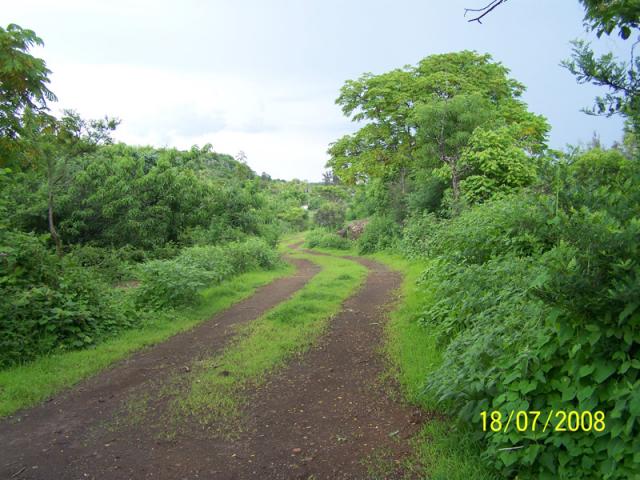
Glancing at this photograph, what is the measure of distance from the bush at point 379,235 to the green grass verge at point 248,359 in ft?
40.4

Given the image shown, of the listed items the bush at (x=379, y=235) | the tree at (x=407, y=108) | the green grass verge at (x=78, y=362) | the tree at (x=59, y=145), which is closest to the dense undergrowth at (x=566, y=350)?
the green grass verge at (x=78, y=362)

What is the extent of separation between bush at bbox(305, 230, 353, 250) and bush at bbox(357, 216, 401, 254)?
2868mm

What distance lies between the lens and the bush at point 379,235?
22188 millimetres

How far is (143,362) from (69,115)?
31.7 ft

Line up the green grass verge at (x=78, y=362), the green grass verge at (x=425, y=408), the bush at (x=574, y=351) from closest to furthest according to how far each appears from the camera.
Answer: the bush at (x=574, y=351) < the green grass verge at (x=425, y=408) < the green grass verge at (x=78, y=362)

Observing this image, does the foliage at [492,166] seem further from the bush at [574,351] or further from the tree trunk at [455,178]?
the bush at [574,351]

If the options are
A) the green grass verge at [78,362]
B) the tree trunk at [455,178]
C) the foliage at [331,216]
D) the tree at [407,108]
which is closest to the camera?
the green grass verge at [78,362]

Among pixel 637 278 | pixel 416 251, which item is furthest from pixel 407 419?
pixel 416 251

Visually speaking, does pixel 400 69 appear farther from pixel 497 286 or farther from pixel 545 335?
pixel 545 335

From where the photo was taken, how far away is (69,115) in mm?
12852

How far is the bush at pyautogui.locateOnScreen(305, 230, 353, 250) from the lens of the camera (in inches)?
1094

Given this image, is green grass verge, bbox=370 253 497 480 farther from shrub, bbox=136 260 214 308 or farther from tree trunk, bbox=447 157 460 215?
tree trunk, bbox=447 157 460 215

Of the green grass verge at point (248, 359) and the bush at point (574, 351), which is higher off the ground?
the bush at point (574, 351)

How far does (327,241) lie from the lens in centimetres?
2911
